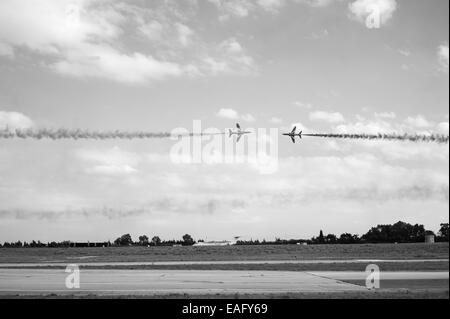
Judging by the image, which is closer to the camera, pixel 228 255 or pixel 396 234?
pixel 228 255

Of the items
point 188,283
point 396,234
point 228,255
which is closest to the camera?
point 188,283

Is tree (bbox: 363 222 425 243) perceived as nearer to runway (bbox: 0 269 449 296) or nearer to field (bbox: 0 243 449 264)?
field (bbox: 0 243 449 264)

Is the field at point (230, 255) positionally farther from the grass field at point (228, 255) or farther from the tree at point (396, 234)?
the tree at point (396, 234)

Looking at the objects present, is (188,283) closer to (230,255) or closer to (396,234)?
(230,255)

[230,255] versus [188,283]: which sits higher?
[188,283]

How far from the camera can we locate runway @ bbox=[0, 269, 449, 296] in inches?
994

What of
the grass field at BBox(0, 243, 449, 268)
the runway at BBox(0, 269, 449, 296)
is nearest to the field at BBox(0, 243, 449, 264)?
the grass field at BBox(0, 243, 449, 268)

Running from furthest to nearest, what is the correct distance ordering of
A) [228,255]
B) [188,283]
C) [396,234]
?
[396,234]
[228,255]
[188,283]

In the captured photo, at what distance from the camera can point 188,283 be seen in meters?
29.3

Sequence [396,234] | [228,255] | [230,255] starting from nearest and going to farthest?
1. [230,255]
2. [228,255]
3. [396,234]

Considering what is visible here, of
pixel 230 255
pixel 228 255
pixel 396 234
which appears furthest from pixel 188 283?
pixel 396 234

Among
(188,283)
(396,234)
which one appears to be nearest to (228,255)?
(188,283)
